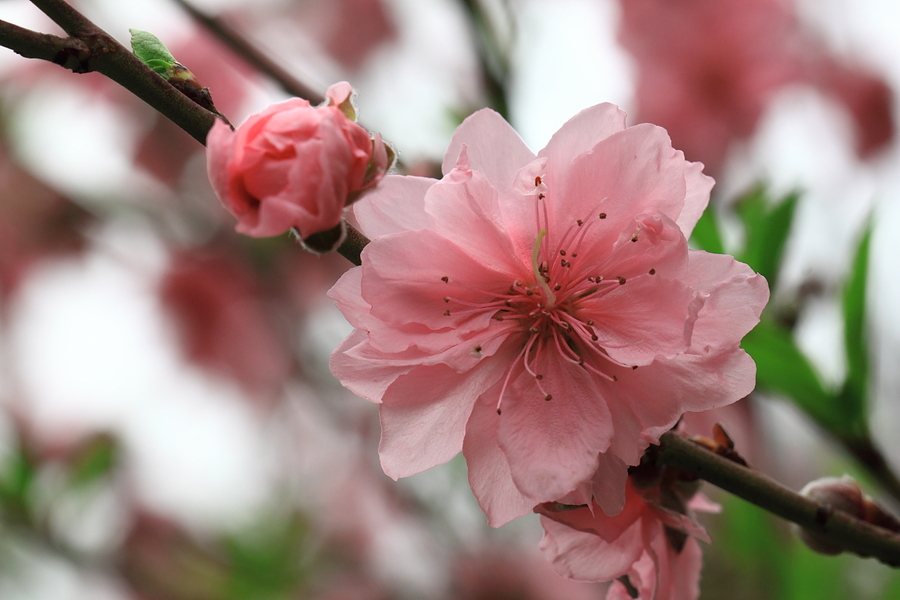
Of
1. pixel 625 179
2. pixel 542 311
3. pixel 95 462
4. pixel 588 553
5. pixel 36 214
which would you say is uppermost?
pixel 625 179

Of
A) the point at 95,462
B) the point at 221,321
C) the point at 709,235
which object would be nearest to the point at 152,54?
the point at 709,235

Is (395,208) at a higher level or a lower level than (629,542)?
higher

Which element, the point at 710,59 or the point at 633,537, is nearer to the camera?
the point at 633,537

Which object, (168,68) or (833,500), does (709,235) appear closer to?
(833,500)

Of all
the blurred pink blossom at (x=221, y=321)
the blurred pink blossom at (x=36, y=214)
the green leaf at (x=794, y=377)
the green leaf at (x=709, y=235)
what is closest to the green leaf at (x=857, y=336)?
the green leaf at (x=794, y=377)

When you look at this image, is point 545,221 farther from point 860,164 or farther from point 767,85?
point 860,164

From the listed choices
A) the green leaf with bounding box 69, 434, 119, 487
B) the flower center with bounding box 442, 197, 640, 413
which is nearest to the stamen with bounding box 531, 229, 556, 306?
the flower center with bounding box 442, 197, 640, 413

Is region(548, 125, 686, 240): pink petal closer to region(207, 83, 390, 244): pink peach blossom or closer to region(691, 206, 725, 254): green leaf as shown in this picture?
region(207, 83, 390, 244): pink peach blossom

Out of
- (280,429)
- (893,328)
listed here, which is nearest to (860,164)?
(893,328)
